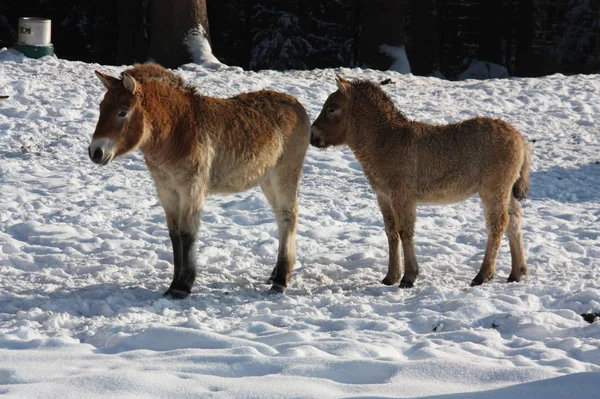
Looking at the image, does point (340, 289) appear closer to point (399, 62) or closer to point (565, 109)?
point (565, 109)

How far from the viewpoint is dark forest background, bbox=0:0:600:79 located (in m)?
22.5

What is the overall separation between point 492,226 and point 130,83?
134 inches

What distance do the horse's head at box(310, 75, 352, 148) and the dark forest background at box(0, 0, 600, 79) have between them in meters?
13.7

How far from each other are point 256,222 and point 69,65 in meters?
6.49

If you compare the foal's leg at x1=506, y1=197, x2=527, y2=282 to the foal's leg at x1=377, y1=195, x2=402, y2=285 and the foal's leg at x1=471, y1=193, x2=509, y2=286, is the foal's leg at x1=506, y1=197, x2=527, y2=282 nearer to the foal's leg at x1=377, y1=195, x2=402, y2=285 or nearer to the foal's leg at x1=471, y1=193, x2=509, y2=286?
the foal's leg at x1=471, y1=193, x2=509, y2=286

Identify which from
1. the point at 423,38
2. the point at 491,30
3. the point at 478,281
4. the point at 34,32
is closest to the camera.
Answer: the point at 478,281

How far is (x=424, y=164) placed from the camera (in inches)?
320

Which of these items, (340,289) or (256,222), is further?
(256,222)

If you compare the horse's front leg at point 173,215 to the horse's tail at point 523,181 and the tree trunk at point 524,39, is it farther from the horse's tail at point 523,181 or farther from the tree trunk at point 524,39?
the tree trunk at point 524,39

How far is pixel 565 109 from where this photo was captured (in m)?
15.6

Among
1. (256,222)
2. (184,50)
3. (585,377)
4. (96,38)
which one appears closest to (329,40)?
(96,38)

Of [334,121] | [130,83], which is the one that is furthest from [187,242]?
[334,121]

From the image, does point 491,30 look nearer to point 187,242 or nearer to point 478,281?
point 478,281

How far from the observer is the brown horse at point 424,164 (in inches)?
319
